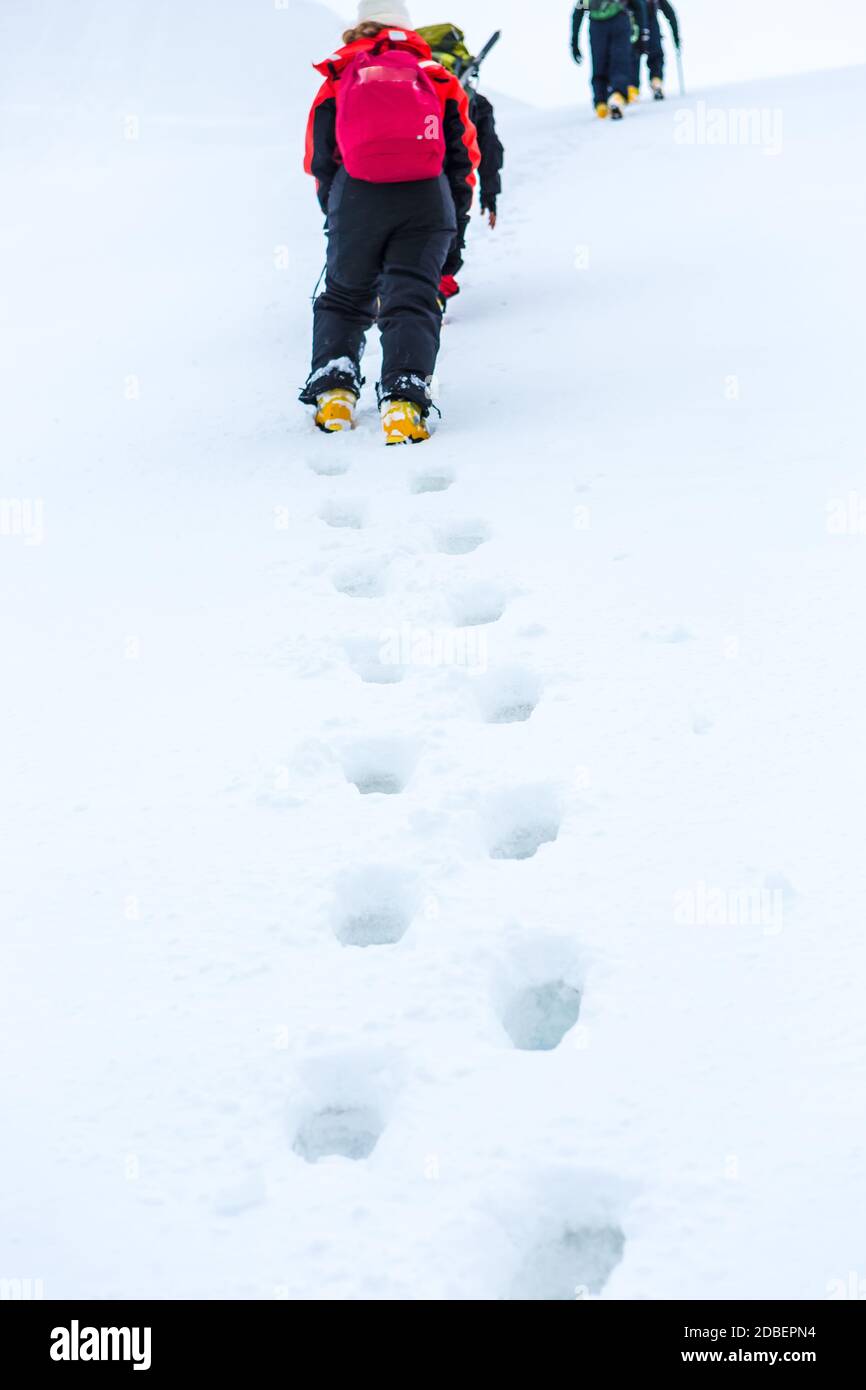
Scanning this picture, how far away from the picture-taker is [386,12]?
374cm

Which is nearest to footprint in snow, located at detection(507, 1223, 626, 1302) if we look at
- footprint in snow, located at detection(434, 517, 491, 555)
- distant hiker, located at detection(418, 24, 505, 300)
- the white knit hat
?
footprint in snow, located at detection(434, 517, 491, 555)

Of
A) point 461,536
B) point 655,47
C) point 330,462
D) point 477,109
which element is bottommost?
point 461,536

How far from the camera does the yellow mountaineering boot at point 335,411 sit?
385 cm

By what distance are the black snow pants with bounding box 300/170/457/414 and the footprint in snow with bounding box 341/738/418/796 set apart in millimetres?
1744

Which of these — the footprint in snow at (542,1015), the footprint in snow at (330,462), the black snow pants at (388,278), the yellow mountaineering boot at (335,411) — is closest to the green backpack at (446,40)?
the black snow pants at (388,278)

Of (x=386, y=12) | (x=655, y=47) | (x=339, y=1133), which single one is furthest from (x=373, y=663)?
(x=655, y=47)

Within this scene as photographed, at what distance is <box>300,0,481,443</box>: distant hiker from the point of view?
142 inches

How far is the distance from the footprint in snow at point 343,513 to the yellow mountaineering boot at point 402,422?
0.43m

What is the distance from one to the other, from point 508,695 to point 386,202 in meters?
2.11

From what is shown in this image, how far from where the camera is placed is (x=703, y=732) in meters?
2.23

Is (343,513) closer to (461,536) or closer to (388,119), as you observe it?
(461,536)

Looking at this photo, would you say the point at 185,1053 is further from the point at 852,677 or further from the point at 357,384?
the point at 357,384

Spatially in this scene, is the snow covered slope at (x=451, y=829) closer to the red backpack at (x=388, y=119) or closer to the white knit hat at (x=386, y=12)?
the red backpack at (x=388, y=119)

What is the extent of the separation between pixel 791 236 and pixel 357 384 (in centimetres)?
274
